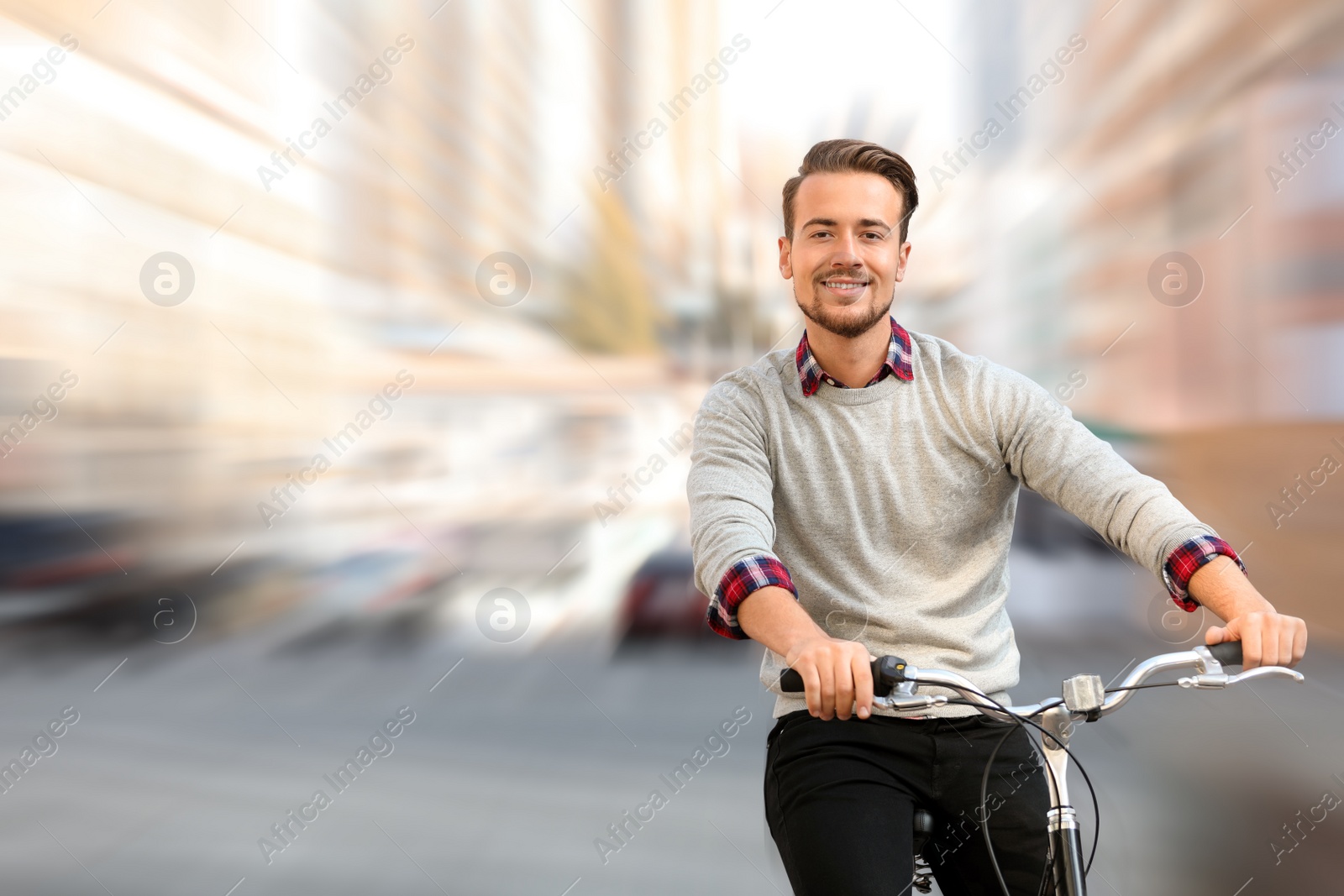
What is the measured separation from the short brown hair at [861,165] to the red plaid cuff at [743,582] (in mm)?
449

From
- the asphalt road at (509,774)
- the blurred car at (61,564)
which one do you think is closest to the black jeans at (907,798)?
the asphalt road at (509,774)

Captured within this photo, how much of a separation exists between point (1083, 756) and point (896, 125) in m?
2.67

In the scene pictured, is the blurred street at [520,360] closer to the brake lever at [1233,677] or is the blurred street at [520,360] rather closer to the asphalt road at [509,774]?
the asphalt road at [509,774]

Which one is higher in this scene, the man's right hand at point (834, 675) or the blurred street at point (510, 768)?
the man's right hand at point (834, 675)

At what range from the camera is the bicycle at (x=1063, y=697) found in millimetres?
979

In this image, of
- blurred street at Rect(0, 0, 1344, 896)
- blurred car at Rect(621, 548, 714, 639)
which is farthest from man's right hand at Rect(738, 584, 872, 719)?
blurred car at Rect(621, 548, 714, 639)

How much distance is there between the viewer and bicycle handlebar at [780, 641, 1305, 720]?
3.20ft

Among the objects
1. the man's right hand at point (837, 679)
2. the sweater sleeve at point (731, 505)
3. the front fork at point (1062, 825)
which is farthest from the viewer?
the sweater sleeve at point (731, 505)

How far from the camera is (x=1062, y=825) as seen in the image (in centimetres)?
107

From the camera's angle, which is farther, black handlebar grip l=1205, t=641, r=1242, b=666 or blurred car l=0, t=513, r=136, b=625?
blurred car l=0, t=513, r=136, b=625

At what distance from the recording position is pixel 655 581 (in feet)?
17.7

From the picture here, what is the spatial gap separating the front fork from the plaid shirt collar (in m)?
0.47

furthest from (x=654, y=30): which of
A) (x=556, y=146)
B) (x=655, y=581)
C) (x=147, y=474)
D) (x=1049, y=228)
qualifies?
(x=147, y=474)

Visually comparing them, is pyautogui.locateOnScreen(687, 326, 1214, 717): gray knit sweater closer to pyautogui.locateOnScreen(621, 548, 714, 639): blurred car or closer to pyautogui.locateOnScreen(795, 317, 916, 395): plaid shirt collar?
pyautogui.locateOnScreen(795, 317, 916, 395): plaid shirt collar
